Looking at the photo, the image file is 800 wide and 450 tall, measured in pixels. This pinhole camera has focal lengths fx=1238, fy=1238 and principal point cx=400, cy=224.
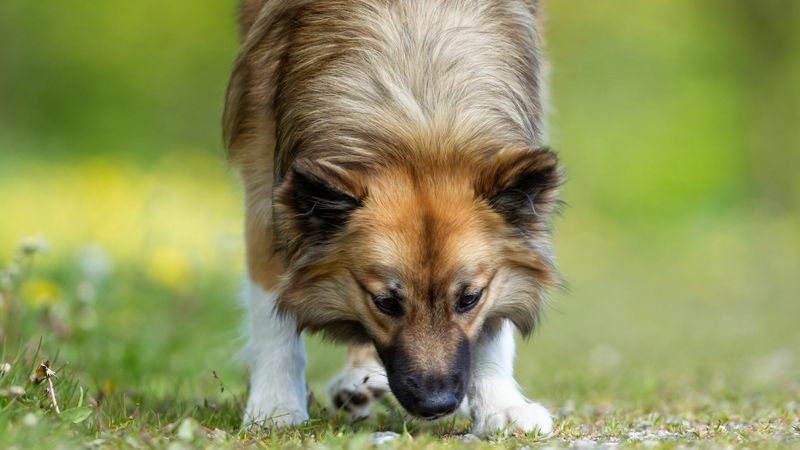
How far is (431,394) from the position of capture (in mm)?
4430

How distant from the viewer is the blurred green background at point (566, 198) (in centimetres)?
717

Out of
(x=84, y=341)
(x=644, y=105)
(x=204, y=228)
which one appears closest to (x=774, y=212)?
(x=644, y=105)

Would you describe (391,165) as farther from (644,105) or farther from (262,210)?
(644,105)

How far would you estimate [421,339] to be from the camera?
4477mm

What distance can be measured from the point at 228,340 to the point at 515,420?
3.37 metres

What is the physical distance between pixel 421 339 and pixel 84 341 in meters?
3.18

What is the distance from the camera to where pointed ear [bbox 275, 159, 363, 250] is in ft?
14.8

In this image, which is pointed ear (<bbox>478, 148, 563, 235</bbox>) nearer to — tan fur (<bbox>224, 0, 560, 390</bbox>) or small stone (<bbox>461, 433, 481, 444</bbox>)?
tan fur (<bbox>224, 0, 560, 390</bbox>)

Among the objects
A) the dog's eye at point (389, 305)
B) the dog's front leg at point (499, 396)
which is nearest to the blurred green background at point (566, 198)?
the dog's front leg at point (499, 396)

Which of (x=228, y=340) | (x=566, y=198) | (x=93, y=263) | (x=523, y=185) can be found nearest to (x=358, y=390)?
(x=523, y=185)

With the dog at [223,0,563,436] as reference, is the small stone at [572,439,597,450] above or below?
below

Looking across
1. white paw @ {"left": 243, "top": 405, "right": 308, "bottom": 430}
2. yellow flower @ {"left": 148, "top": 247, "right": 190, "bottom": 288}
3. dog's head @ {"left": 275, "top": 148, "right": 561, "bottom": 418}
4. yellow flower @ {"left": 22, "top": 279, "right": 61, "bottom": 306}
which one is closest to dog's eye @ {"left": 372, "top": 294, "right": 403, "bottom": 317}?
dog's head @ {"left": 275, "top": 148, "right": 561, "bottom": 418}

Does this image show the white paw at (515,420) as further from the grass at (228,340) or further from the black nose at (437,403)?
the black nose at (437,403)

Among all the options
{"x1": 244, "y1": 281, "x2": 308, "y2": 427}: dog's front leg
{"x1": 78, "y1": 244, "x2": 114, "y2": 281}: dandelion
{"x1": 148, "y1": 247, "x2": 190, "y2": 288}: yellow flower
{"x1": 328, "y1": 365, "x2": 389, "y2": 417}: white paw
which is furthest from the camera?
{"x1": 148, "y1": 247, "x2": 190, "y2": 288}: yellow flower
